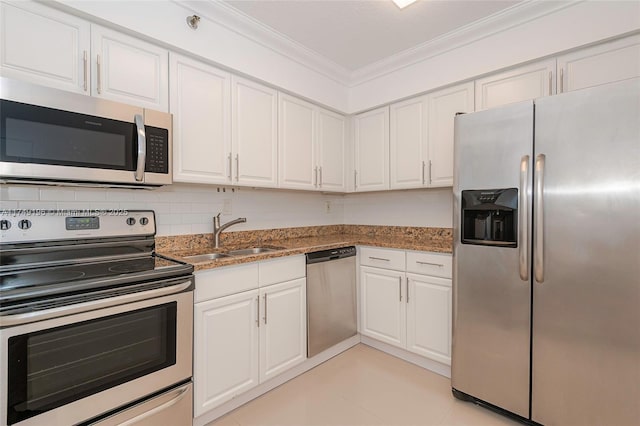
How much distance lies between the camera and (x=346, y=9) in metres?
2.00

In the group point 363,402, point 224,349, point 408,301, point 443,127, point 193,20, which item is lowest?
point 363,402

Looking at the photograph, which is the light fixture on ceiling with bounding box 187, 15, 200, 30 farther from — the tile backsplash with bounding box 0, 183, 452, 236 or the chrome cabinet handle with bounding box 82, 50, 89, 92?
the tile backsplash with bounding box 0, 183, 452, 236

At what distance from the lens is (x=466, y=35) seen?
7.36ft

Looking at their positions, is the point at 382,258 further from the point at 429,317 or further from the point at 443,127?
the point at 443,127

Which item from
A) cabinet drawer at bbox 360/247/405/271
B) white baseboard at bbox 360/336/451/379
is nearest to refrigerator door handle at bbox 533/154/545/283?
cabinet drawer at bbox 360/247/405/271

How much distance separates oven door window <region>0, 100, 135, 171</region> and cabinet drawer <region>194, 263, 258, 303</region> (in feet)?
2.40

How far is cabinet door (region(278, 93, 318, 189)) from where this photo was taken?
2.48 meters

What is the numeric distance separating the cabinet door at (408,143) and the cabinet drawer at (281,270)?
118cm

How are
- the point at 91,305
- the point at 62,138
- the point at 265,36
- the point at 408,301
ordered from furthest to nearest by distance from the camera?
the point at 408,301 < the point at 265,36 < the point at 62,138 < the point at 91,305

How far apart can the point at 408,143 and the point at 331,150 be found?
73cm

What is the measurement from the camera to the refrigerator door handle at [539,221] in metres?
1.57

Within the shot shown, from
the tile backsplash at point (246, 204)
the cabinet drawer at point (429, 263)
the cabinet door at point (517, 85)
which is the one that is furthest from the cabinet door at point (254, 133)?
the cabinet door at point (517, 85)

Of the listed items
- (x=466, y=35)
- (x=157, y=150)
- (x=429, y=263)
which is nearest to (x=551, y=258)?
(x=429, y=263)

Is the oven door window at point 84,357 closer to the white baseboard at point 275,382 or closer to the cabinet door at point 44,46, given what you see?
the white baseboard at point 275,382
